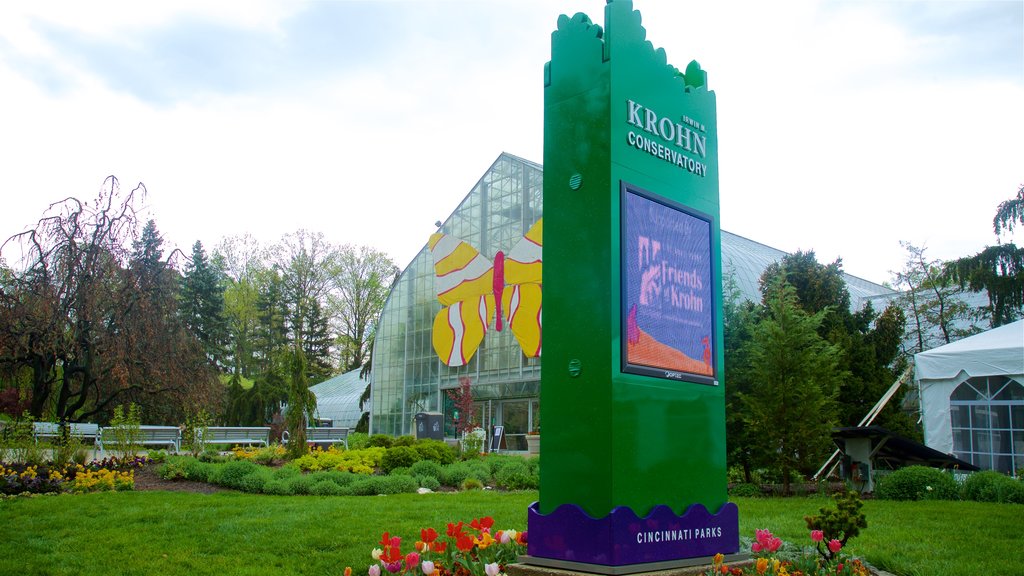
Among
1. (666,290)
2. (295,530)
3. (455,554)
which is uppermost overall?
(666,290)

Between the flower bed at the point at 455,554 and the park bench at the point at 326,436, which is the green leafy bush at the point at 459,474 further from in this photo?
the park bench at the point at 326,436

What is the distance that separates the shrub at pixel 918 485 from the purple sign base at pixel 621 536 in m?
7.73

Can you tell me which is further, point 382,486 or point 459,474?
point 459,474

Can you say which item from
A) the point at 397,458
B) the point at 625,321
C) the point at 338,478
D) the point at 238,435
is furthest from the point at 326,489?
the point at 238,435

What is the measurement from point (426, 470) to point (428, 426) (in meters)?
11.1

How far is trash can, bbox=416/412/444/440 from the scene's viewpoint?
79.8 feet

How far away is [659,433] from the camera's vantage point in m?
4.79

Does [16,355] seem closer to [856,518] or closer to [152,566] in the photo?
[152,566]

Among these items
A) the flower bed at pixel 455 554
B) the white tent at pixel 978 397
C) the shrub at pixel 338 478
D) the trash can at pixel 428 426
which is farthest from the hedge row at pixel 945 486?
the trash can at pixel 428 426

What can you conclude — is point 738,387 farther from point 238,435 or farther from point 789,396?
point 238,435

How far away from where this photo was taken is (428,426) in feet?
80.6

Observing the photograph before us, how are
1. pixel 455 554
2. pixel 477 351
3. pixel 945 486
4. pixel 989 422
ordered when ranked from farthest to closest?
pixel 477 351, pixel 989 422, pixel 945 486, pixel 455 554

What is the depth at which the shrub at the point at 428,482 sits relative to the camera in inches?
494

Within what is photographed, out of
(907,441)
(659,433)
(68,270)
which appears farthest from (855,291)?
(659,433)
